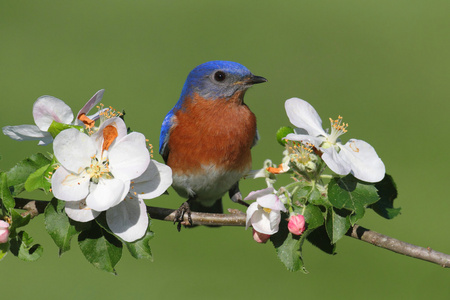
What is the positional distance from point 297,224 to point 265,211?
0.12 meters

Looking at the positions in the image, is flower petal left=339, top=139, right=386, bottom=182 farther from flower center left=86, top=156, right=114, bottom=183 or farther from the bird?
the bird

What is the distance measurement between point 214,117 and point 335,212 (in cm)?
131

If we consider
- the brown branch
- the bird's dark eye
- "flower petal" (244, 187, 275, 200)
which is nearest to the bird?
the bird's dark eye

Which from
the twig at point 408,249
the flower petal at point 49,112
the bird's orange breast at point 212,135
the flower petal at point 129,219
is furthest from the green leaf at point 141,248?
the bird's orange breast at point 212,135

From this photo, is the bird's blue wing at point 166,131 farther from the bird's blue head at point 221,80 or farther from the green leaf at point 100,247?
the green leaf at point 100,247

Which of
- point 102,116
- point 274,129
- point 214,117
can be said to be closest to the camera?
point 102,116

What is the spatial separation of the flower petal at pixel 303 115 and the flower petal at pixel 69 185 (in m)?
0.71

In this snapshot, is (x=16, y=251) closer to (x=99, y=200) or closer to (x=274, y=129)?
(x=99, y=200)

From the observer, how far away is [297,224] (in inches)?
71.7

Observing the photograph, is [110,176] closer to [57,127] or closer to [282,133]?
[57,127]

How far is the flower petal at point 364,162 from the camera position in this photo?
1.86m

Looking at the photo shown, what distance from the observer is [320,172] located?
1991mm

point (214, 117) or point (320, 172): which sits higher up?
point (320, 172)

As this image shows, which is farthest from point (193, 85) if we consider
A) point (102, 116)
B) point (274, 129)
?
point (274, 129)
